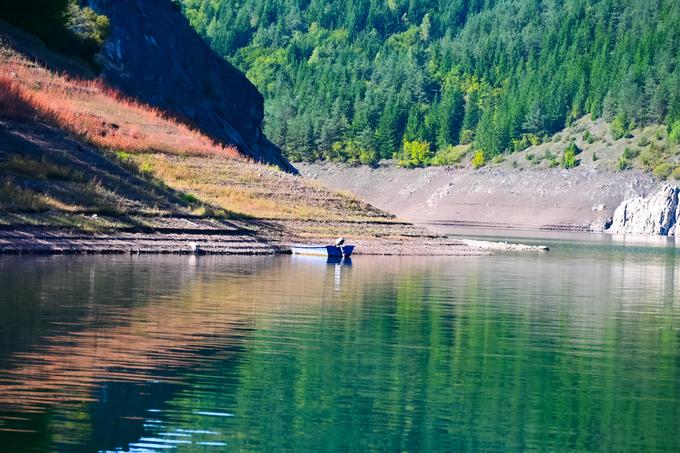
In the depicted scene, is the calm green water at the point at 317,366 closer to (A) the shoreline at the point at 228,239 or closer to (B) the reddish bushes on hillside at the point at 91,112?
(A) the shoreline at the point at 228,239

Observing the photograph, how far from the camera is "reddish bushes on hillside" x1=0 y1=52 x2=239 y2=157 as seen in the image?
8069 cm

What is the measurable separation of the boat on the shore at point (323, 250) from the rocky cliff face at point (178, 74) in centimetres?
3534

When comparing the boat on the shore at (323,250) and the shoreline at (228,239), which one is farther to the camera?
the boat on the shore at (323,250)

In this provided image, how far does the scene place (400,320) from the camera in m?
41.3

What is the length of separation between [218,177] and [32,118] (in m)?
14.6

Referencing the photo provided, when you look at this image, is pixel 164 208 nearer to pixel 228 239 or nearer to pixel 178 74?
pixel 228 239

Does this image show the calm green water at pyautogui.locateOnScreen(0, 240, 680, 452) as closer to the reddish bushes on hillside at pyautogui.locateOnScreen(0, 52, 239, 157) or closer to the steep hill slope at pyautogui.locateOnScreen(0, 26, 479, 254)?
the steep hill slope at pyautogui.locateOnScreen(0, 26, 479, 254)

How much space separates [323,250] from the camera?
74.1 meters

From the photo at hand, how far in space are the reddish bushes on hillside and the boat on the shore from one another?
646 inches

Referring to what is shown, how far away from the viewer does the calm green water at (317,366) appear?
23.2 metres

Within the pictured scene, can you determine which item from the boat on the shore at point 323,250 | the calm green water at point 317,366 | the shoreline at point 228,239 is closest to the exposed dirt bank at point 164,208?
the shoreline at point 228,239

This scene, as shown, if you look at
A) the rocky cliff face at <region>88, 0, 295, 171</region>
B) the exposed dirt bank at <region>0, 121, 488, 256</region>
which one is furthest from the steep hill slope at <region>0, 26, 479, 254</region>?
the rocky cliff face at <region>88, 0, 295, 171</region>

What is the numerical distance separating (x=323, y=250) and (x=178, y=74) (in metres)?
51.1

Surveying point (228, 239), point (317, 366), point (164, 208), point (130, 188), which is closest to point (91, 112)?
point (130, 188)
